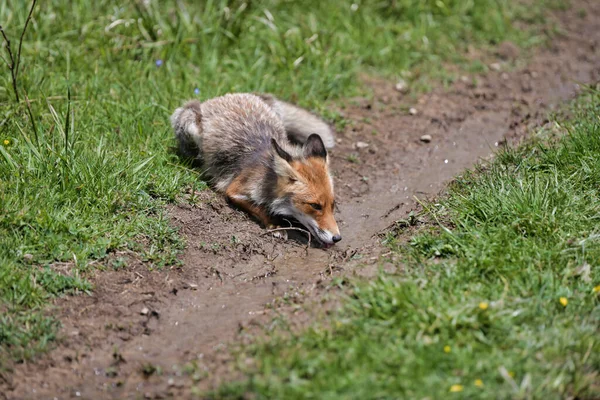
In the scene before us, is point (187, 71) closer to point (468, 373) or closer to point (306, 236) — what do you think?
point (306, 236)

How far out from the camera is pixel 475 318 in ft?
14.2

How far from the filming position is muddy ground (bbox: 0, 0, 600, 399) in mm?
4613

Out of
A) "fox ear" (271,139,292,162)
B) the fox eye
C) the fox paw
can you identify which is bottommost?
the fox paw

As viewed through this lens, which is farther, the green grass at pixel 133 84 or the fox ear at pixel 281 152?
the fox ear at pixel 281 152

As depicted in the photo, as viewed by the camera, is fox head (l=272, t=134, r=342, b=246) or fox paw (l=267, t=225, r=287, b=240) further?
fox paw (l=267, t=225, r=287, b=240)

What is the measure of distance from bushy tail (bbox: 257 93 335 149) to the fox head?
3.54 feet

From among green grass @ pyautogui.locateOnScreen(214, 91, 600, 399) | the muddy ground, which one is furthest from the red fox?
green grass @ pyautogui.locateOnScreen(214, 91, 600, 399)

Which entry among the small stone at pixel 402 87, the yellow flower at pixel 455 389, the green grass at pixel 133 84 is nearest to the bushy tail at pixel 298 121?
the green grass at pixel 133 84

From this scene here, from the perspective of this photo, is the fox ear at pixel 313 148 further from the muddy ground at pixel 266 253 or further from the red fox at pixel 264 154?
the muddy ground at pixel 266 253

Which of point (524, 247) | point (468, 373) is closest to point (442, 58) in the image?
point (524, 247)

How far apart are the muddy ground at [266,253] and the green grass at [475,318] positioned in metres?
0.44

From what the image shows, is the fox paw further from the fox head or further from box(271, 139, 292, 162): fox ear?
box(271, 139, 292, 162): fox ear

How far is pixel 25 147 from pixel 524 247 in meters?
4.70

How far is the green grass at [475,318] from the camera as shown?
3.98 m
